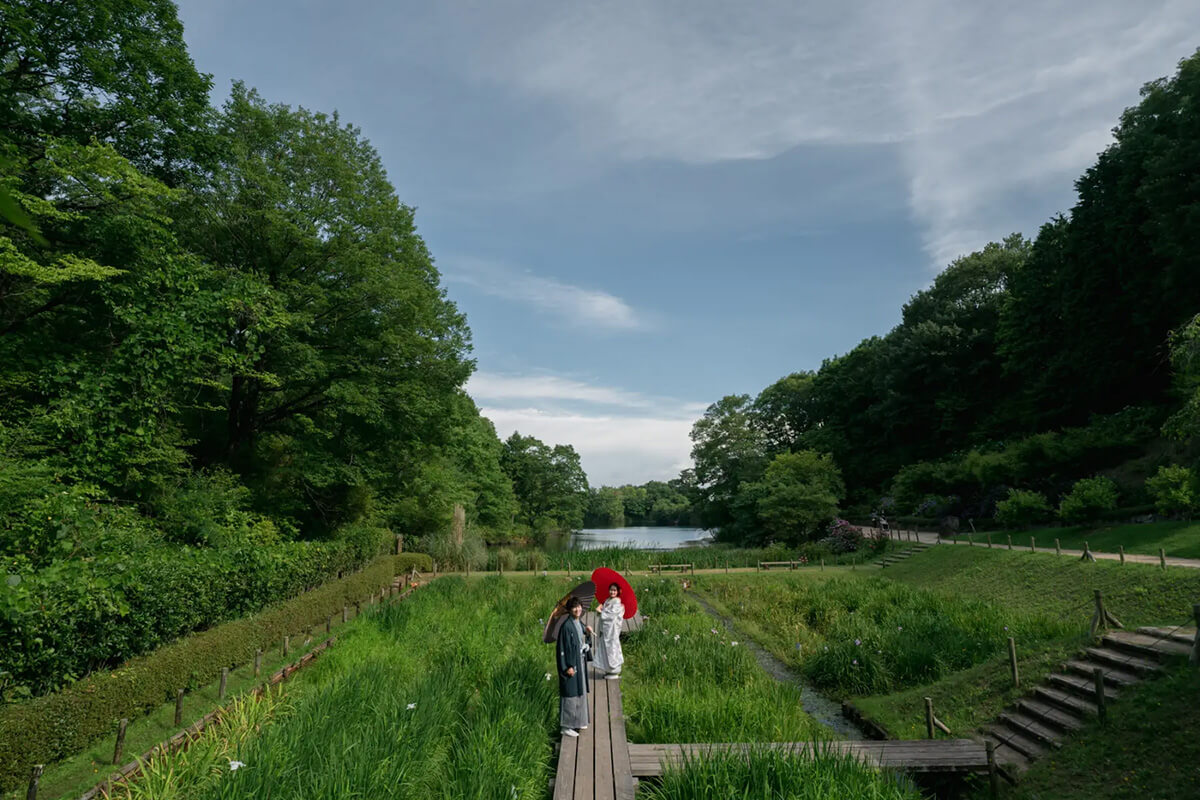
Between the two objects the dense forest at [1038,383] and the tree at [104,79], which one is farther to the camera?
the dense forest at [1038,383]

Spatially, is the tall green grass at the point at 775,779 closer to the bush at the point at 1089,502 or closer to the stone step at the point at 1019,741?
the stone step at the point at 1019,741

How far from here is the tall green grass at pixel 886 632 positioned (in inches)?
536

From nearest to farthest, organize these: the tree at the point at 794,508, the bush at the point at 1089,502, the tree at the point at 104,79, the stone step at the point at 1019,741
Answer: the stone step at the point at 1019,741, the tree at the point at 104,79, the bush at the point at 1089,502, the tree at the point at 794,508

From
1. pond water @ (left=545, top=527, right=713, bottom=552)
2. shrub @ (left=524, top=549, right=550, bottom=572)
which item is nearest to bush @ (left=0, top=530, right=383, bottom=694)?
shrub @ (left=524, top=549, right=550, bottom=572)

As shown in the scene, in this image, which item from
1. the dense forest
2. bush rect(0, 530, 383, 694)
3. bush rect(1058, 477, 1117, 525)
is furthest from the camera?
the dense forest

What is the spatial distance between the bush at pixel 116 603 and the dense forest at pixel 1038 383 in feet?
60.2

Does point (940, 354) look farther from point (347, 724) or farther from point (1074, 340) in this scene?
point (347, 724)

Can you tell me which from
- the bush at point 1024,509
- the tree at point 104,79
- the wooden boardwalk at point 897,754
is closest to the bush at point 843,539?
the bush at point 1024,509

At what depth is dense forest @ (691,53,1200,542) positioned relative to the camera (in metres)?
27.9

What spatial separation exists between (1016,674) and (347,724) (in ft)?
36.6

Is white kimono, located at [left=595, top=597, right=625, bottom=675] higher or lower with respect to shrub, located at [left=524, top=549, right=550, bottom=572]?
higher

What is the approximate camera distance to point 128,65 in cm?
1753

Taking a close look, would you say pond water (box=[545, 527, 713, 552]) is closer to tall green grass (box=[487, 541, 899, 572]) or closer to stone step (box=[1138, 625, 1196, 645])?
tall green grass (box=[487, 541, 899, 572])

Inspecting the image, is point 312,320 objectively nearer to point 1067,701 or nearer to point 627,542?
point 1067,701
